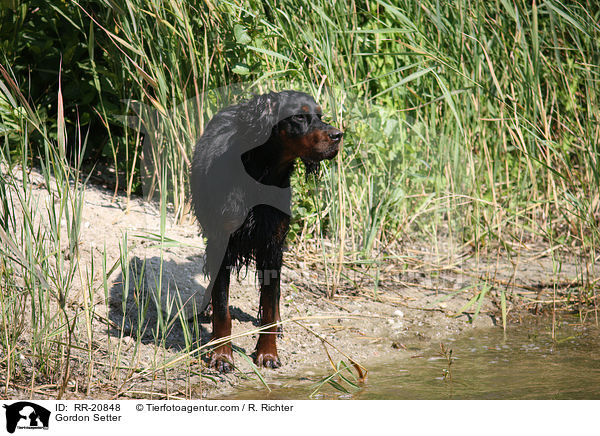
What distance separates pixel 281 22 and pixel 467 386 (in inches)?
80.9

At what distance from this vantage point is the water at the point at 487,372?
2621mm

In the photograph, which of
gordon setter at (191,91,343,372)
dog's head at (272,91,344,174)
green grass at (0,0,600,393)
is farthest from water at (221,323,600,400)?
dog's head at (272,91,344,174)

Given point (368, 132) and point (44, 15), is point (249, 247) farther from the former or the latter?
point (44, 15)

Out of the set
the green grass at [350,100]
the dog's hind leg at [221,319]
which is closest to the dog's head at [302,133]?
the green grass at [350,100]

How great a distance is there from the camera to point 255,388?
9.03 ft

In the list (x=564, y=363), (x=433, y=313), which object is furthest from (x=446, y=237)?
(x=564, y=363)

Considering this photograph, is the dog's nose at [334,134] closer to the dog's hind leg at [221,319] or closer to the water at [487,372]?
the dog's hind leg at [221,319]

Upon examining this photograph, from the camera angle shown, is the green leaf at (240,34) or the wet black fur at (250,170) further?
the green leaf at (240,34)
